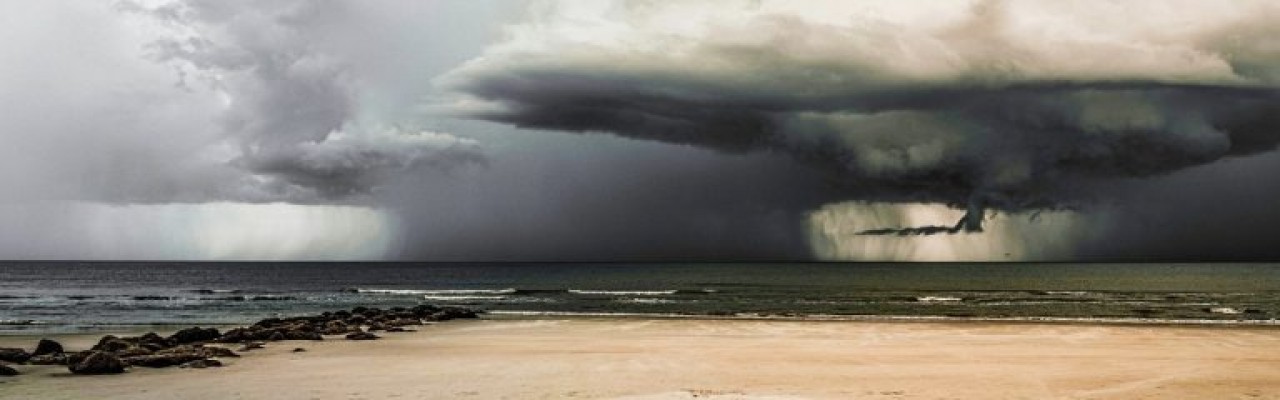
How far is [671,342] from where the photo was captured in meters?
40.2

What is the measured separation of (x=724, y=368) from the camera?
30.3 metres

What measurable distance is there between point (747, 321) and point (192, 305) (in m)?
54.7

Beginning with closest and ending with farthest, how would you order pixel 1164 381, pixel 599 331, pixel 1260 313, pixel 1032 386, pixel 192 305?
1. pixel 1032 386
2. pixel 1164 381
3. pixel 599 331
4. pixel 1260 313
5. pixel 192 305

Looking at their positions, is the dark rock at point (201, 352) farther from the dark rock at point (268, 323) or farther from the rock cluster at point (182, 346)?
the dark rock at point (268, 323)

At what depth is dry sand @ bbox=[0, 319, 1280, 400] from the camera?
81.4ft

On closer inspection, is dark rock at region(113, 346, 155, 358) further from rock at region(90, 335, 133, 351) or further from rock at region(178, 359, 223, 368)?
rock at region(178, 359, 223, 368)

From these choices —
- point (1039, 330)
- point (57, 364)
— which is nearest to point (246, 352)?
point (57, 364)

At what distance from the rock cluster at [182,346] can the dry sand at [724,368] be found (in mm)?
679

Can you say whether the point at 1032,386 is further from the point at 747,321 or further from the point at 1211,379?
the point at 747,321

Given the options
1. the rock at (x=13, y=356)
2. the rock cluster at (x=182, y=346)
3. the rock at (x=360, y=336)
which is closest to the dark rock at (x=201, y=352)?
the rock cluster at (x=182, y=346)

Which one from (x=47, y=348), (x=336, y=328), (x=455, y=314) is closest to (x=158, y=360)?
(x=47, y=348)

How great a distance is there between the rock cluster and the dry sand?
0.68m

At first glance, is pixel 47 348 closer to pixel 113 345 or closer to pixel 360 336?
pixel 113 345

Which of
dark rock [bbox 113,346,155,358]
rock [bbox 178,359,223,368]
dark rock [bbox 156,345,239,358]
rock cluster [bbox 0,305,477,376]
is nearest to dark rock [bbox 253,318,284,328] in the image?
rock cluster [bbox 0,305,477,376]
